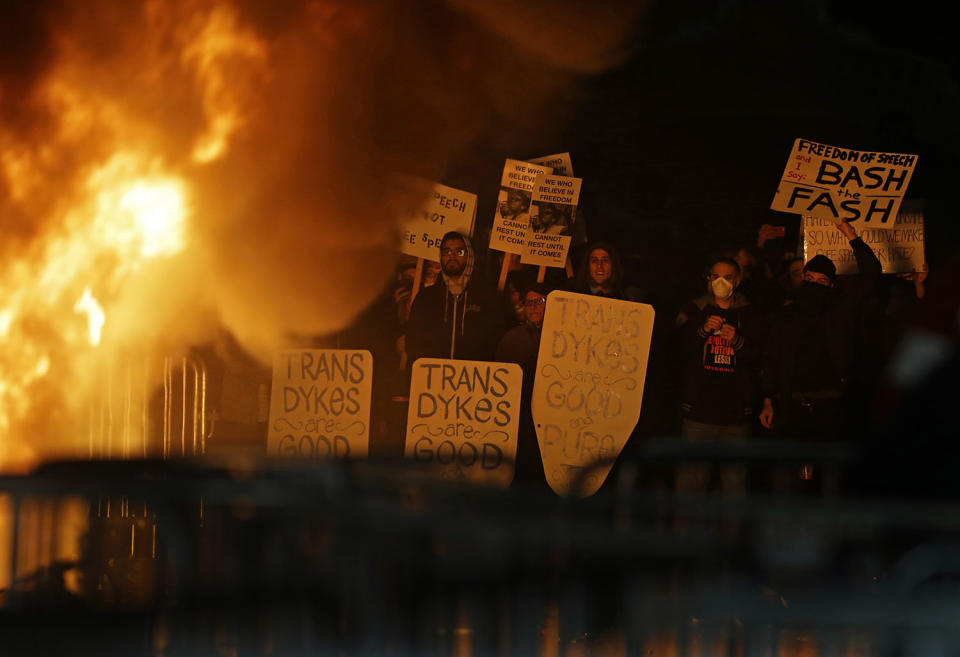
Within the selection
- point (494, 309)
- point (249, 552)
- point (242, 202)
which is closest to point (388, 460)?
point (249, 552)

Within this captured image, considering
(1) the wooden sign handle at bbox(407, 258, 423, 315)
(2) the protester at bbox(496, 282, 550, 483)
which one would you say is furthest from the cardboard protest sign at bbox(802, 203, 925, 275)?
(1) the wooden sign handle at bbox(407, 258, 423, 315)

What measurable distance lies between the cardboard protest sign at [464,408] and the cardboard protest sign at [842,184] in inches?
83.8

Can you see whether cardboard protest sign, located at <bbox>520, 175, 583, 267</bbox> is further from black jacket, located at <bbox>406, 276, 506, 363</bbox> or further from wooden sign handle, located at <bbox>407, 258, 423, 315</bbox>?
wooden sign handle, located at <bbox>407, 258, 423, 315</bbox>

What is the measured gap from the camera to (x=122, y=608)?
283cm

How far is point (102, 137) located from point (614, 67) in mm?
3253

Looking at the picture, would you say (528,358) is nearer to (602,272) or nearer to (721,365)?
(602,272)

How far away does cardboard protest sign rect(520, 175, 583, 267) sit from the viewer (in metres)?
7.69

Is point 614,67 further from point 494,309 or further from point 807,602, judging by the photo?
point 807,602

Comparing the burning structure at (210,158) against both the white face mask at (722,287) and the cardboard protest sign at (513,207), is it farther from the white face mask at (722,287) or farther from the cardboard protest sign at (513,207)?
the white face mask at (722,287)

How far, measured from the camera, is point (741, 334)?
7539 mm

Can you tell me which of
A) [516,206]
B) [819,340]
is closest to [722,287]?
[819,340]

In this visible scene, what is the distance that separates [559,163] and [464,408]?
5.68 feet

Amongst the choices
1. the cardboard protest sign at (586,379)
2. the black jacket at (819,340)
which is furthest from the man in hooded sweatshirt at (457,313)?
the black jacket at (819,340)

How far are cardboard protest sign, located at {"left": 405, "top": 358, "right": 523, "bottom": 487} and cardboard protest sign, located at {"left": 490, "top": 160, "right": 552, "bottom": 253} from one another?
0.81 m
